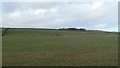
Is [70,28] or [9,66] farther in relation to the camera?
[70,28]

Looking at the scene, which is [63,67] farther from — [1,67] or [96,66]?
[1,67]

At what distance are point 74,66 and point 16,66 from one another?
13.6 feet

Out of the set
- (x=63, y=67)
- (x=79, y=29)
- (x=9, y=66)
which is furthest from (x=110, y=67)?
(x=79, y=29)

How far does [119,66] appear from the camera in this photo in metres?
20.0

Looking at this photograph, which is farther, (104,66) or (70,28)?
(70,28)

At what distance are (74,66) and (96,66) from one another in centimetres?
157

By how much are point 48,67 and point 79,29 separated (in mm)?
75092

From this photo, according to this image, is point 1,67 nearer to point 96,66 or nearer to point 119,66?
point 96,66

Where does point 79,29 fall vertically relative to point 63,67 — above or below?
below

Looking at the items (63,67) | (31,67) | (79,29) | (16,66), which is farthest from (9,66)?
(79,29)

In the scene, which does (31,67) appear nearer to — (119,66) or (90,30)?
(119,66)

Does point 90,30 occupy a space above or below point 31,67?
below

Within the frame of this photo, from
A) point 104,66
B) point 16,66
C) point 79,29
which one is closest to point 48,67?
point 16,66

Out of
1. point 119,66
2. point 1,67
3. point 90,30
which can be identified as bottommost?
point 90,30
